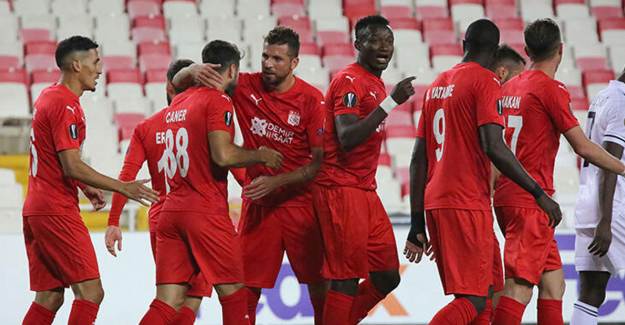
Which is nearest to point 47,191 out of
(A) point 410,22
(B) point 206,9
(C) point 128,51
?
(C) point 128,51

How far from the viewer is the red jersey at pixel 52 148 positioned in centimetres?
642

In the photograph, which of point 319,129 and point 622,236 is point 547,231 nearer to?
point 622,236

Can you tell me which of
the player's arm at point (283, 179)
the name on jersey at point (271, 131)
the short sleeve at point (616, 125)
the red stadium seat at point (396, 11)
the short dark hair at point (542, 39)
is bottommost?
the player's arm at point (283, 179)

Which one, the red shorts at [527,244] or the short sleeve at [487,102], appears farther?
the red shorts at [527,244]

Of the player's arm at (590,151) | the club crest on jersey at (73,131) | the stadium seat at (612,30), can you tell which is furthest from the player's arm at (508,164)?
the stadium seat at (612,30)

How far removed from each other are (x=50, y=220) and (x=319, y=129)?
6.04 ft

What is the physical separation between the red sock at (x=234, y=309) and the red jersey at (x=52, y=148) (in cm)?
123

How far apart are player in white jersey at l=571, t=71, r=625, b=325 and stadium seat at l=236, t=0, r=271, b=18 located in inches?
360

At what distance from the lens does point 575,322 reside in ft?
22.6

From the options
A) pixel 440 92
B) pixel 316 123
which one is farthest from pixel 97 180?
pixel 440 92

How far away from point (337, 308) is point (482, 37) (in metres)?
1.88

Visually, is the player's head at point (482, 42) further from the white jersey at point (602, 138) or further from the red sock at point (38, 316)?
the red sock at point (38, 316)

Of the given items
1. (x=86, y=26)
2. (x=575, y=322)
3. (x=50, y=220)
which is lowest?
(x=575, y=322)

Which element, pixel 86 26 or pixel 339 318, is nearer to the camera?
pixel 339 318
